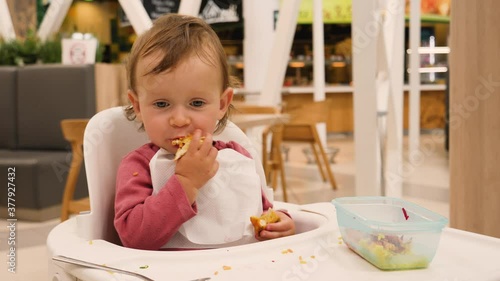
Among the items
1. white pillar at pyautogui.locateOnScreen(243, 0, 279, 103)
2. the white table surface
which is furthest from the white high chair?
white pillar at pyautogui.locateOnScreen(243, 0, 279, 103)

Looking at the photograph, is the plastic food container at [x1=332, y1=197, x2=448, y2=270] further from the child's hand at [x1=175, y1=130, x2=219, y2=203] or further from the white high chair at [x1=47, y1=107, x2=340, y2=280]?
the child's hand at [x1=175, y1=130, x2=219, y2=203]

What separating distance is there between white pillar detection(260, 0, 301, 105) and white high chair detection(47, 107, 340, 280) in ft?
12.1

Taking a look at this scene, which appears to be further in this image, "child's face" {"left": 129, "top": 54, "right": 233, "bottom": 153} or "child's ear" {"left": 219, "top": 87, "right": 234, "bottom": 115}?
"child's ear" {"left": 219, "top": 87, "right": 234, "bottom": 115}

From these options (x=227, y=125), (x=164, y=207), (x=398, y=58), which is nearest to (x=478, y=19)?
(x=227, y=125)

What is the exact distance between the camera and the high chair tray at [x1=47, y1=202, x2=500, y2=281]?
34.0 inches

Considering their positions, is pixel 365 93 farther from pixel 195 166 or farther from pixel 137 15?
pixel 137 15

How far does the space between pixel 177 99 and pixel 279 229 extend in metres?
0.36

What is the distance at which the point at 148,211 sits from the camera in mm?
1084

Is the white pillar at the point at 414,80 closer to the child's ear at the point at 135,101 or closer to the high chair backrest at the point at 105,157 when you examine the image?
the high chair backrest at the point at 105,157

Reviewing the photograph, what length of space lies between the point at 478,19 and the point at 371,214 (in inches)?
40.2

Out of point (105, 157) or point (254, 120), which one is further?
point (254, 120)

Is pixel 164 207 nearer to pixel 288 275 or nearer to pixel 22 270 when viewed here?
pixel 288 275

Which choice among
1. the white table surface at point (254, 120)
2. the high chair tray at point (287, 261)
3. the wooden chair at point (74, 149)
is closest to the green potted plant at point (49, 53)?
the wooden chair at point (74, 149)

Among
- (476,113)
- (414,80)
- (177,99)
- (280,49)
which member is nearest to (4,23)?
(280,49)
